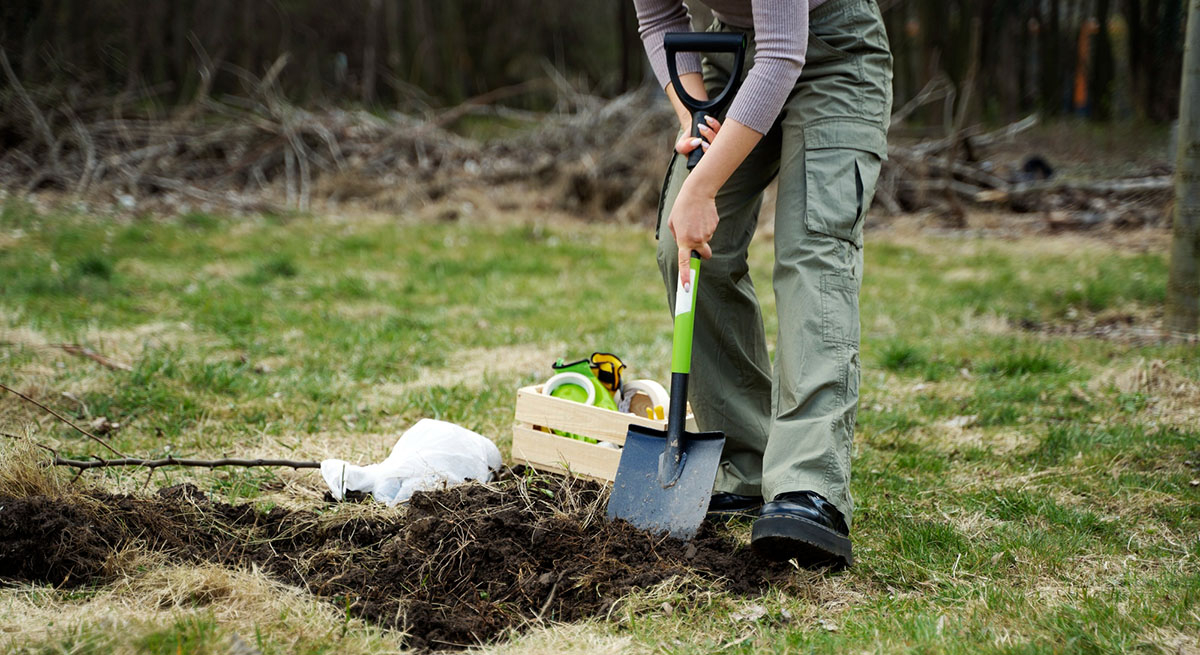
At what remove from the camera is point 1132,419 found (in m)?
3.83

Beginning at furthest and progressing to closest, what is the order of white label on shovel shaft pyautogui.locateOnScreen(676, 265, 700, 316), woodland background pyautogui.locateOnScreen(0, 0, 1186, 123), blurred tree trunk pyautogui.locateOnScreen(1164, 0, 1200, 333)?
woodland background pyautogui.locateOnScreen(0, 0, 1186, 123) < blurred tree trunk pyautogui.locateOnScreen(1164, 0, 1200, 333) < white label on shovel shaft pyautogui.locateOnScreen(676, 265, 700, 316)

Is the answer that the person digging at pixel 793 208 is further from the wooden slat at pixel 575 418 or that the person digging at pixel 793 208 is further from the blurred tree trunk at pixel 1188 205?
the blurred tree trunk at pixel 1188 205

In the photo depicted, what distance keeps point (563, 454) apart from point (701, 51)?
4.20 ft

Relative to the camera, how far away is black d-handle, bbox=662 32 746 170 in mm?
2689

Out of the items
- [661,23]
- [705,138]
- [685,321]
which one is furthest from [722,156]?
[661,23]

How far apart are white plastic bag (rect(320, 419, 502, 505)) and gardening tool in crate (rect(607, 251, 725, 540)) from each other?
0.56 meters

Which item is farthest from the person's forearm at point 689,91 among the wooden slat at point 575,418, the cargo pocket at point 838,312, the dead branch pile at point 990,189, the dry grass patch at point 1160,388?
the dead branch pile at point 990,189

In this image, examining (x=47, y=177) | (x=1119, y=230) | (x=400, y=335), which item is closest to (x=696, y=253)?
(x=400, y=335)

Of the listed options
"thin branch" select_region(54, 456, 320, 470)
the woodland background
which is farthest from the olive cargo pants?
the woodland background

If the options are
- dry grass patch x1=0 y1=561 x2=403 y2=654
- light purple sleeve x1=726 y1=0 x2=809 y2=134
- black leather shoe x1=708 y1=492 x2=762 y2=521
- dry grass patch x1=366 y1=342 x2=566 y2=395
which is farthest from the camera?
dry grass patch x1=366 y1=342 x2=566 y2=395

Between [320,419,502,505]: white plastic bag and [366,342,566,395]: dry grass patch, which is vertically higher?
[320,419,502,505]: white plastic bag

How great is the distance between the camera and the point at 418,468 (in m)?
2.98

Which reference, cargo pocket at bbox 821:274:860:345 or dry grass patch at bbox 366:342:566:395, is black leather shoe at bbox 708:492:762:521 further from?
dry grass patch at bbox 366:342:566:395

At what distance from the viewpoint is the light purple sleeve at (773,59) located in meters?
2.46
